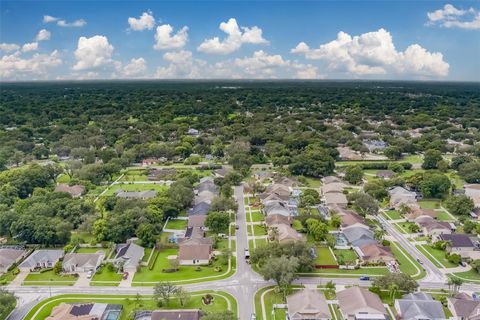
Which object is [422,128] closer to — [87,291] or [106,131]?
[106,131]

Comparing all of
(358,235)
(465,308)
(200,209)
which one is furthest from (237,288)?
(465,308)

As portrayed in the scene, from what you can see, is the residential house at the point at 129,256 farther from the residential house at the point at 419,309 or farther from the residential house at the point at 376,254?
the residential house at the point at 419,309

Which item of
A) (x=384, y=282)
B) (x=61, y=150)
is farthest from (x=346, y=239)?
(x=61, y=150)

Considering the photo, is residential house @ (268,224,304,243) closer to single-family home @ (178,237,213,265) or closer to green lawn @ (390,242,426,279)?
single-family home @ (178,237,213,265)

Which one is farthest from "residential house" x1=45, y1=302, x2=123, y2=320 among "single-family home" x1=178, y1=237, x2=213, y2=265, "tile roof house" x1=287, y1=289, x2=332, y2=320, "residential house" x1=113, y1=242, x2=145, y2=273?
"tile roof house" x1=287, y1=289, x2=332, y2=320

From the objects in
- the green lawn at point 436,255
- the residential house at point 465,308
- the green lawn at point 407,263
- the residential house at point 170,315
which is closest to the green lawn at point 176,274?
the residential house at point 170,315
